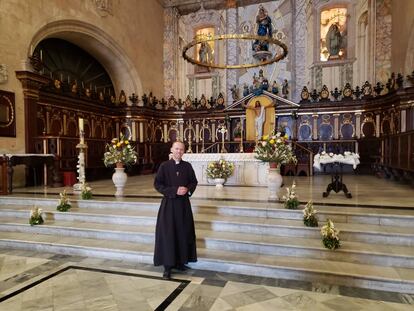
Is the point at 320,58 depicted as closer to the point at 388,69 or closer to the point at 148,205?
the point at 388,69

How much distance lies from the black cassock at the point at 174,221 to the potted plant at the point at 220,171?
429 cm

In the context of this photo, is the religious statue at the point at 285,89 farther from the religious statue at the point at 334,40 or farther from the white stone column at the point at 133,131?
the white stone column at the point at 133,131

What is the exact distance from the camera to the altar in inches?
342

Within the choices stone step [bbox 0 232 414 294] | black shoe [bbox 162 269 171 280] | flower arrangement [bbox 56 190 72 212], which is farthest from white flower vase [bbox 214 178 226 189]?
black shoe [bbox 162 269 171 280]

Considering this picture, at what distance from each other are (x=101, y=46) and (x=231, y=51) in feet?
21.1

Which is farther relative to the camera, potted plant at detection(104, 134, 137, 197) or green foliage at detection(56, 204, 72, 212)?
potted plant at detection(104, 134, 137, 197)

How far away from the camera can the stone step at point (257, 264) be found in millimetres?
3664

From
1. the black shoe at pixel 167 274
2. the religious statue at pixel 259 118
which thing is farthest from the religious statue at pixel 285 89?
the black shoe at pixel 167 274

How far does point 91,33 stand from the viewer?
38.5 feet

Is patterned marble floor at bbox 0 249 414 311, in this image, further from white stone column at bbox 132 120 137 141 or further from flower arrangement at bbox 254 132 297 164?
white stone column at bbox 132 120 137 141

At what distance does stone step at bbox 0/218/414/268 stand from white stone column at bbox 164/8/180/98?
1161cm

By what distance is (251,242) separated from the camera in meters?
4.57

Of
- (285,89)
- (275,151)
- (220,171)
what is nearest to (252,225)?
(275,151)

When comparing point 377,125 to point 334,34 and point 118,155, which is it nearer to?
point 334,34
